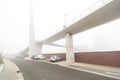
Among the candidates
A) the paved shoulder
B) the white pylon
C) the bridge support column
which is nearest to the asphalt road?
the paved shoulder

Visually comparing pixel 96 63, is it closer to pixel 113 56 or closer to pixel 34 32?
pixel 113 56

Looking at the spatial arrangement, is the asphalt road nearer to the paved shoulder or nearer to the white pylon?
the paved shoulder

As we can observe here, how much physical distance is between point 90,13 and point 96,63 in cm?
824

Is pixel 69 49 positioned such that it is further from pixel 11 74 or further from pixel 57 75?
pixel 57 75

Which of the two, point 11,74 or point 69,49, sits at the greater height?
point 69,49

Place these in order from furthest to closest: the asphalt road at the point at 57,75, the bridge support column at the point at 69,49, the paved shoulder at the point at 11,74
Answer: the bridge support column at the point at 69,49
the paved shoulder at the point at 11,74
the asphalt road at the point at 57,75

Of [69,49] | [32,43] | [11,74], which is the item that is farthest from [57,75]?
[32,43]

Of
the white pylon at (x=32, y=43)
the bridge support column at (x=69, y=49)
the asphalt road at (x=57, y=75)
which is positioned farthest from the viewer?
the white pylon at (x=32, y=43)

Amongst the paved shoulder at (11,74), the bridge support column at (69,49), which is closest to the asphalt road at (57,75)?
the paved shoulder at (11,74)

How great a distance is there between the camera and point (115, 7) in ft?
70.1

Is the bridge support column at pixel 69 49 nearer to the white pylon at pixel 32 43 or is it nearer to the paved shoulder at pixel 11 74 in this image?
the paved shoulder at pixel 11 74

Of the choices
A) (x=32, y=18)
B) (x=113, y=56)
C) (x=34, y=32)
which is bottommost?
(x=113, y=56)

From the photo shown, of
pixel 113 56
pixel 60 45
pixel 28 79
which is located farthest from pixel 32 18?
pixel 28 79

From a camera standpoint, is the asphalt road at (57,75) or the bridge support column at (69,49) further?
the bridge support column at (69,49)
